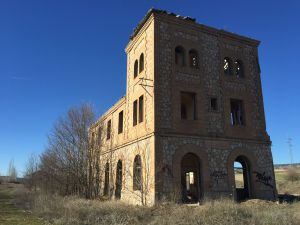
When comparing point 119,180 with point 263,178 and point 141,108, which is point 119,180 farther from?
point 263,178

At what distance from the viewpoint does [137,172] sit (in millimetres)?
18828

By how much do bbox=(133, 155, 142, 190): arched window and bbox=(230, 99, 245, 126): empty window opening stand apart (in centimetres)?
659

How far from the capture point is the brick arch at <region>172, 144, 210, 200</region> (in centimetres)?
1619

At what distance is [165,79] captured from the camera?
57.9 feet

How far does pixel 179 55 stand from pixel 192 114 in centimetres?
381

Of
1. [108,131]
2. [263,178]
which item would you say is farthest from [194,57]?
[108,131]

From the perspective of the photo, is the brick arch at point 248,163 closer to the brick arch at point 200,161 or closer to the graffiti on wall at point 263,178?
the graffiti on wall at point 263,178

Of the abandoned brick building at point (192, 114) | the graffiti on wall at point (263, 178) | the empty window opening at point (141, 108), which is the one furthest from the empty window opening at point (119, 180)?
the graffiti on wall at point (263, 178)

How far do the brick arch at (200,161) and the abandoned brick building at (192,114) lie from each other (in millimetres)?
53

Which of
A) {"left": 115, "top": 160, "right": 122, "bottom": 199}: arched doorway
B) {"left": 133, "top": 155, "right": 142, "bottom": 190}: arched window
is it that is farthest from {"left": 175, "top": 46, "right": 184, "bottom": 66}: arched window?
{"left": 115, "top": 160, "right": 122, "bottom": 199}: arched doorway

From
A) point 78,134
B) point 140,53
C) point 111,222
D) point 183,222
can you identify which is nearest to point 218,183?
point 183,222

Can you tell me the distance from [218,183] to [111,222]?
768 centimetres

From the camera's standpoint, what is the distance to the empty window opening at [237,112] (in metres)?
20.0

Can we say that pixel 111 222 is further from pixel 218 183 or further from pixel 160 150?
pixel 218 183
